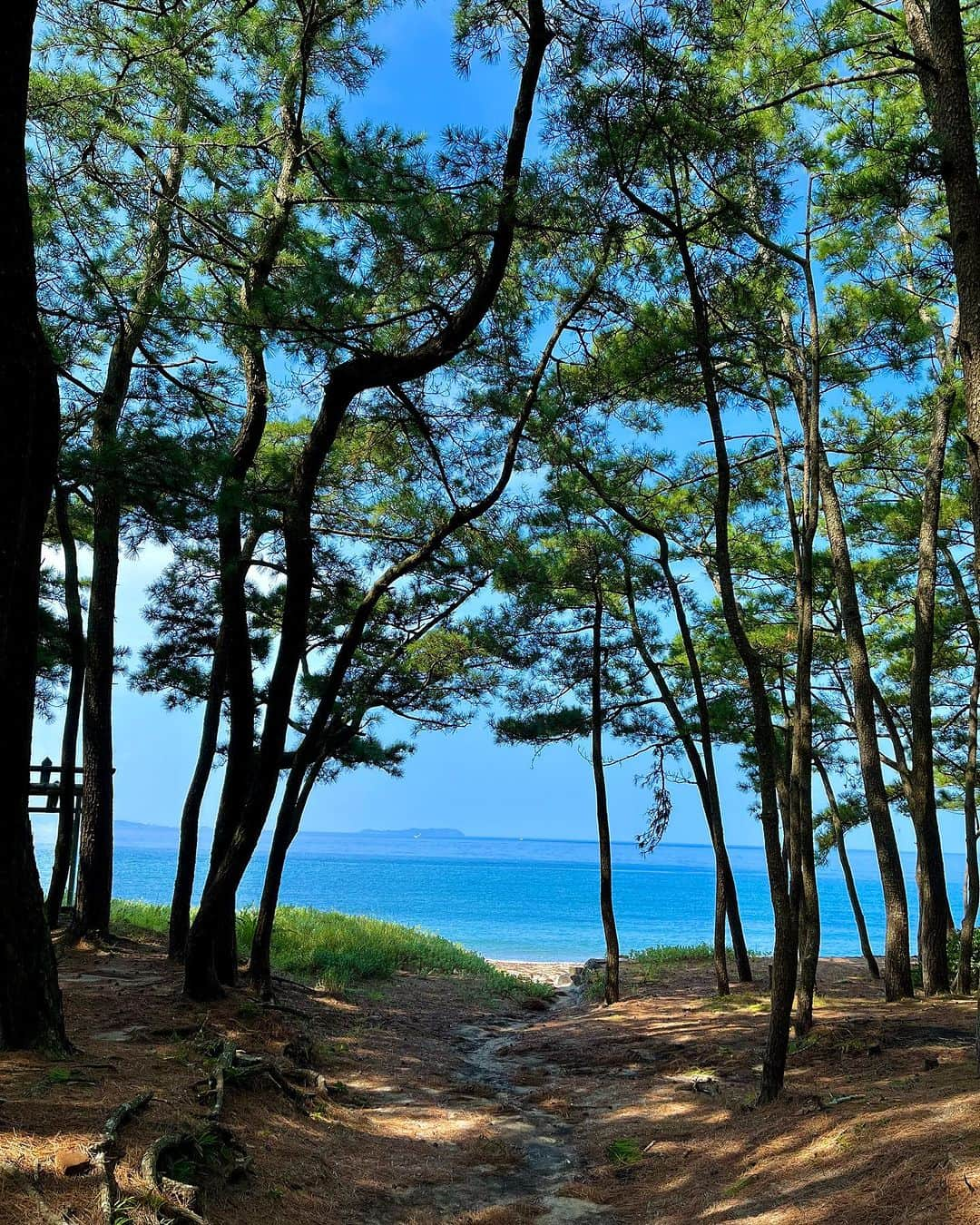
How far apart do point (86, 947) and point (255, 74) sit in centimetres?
848

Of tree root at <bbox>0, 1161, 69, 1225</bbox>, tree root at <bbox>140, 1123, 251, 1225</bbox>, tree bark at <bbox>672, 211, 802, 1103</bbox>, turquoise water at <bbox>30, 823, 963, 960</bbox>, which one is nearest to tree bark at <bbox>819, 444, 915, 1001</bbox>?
tree bark at <bbox>672, 211, 802, 1103</bbox>

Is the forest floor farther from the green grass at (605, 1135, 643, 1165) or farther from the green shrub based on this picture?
the green shrub

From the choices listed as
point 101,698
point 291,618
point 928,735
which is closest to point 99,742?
point 101,698

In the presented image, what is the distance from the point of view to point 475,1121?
528 cm

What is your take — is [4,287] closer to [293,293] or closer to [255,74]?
[293,293]

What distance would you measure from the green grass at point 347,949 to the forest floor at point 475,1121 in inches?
123

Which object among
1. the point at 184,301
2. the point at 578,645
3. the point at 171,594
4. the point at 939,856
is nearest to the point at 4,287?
the point at 184,301

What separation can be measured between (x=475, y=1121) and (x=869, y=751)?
18.7ft

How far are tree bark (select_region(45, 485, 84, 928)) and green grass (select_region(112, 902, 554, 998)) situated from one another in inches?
46.6

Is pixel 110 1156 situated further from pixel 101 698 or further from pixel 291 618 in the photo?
pixel 101 698

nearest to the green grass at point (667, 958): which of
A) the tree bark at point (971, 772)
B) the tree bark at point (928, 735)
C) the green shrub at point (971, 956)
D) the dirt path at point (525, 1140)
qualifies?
the green shrub at point (971, 956)

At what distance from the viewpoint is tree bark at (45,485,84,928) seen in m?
10.3

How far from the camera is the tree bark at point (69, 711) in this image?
1029cm

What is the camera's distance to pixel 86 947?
8727 mm
